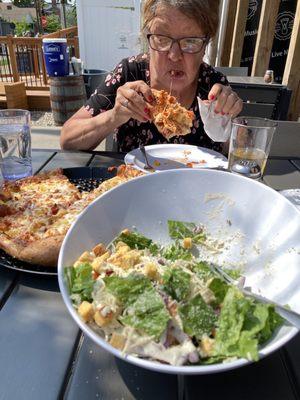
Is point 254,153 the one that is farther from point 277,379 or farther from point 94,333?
point 94,333

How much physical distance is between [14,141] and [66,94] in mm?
4936

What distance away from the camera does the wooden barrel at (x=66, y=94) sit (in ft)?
20.2

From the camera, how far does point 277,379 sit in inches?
28.9

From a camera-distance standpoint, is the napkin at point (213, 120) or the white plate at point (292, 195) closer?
the white plate at point (292, 195)

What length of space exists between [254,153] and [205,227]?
0.63 metres

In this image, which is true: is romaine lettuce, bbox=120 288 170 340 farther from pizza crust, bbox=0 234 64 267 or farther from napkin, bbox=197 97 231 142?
napkin, bbox=197 97 231 142

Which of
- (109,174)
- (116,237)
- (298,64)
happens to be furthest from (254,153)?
(298,64)

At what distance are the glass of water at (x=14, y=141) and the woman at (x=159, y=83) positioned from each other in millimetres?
457

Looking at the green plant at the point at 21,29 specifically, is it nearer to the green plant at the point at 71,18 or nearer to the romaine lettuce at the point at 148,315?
the green plant at the point at 71,18

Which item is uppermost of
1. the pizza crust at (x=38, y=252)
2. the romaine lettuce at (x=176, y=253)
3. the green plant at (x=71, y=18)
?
the green plant at (x=71, y=18)

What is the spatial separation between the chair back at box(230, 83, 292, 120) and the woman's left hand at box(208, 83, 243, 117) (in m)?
1.79

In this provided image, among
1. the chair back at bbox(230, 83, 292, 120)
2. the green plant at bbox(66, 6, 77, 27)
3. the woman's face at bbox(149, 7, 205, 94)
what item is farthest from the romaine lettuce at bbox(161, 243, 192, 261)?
the green plant at bbox(66, 6, 77, 27)

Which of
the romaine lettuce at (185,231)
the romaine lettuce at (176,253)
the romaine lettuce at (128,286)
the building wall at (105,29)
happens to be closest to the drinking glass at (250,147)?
the romaine lettuce at (185,231)

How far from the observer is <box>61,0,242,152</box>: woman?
72.1 inches
